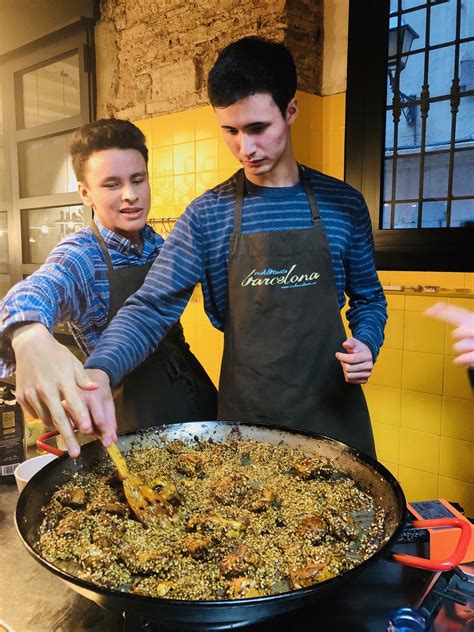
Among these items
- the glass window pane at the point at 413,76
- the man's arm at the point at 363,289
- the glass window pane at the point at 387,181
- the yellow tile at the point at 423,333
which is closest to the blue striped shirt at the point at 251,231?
the man's arm at the point at 363,289

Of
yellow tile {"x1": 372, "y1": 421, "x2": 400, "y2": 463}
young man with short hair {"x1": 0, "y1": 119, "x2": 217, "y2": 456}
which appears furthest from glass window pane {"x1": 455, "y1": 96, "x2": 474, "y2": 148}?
young man with short hair {"x1": 0, "y1": 119, "x2": 217, "y2": 456}

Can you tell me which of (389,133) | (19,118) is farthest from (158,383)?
(389,133)

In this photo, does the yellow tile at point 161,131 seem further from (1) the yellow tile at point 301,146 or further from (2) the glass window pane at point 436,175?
(2) the glass window pane at point 436,175

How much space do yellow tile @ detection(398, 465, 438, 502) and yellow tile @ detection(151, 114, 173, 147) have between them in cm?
188

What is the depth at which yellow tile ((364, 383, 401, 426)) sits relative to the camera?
2309 millimetres

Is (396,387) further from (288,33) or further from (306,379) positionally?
(288,33)

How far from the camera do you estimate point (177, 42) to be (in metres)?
2.54

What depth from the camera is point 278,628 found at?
2.54 feet

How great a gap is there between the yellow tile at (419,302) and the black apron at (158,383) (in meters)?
0.99

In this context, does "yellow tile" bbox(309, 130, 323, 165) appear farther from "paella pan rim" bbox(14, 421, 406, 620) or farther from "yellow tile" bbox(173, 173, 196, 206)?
"paella pan rim" bbox(14, 421, 406, 620)

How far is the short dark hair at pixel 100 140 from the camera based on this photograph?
4.95 ft

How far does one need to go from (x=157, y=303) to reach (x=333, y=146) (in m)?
1.40

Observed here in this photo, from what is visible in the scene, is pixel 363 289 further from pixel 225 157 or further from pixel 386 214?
pixel 225 157

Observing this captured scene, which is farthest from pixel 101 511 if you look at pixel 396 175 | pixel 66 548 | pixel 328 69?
pixel 328 69
